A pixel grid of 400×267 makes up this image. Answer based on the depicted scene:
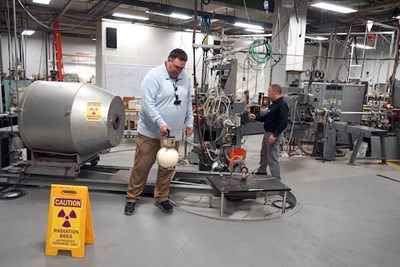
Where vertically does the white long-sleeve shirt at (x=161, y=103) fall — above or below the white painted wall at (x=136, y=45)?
below

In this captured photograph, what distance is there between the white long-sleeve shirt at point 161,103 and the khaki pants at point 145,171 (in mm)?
87

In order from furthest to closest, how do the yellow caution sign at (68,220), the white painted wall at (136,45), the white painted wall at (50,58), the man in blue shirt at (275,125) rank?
the white painted wall at (50,58) → the white painted wall at (136,45) → the man in blue shirt at (275,125) → the yellow caution sign at (68,220)

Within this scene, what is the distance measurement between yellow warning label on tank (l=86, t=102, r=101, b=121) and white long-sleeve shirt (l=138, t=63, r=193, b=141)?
55 cm

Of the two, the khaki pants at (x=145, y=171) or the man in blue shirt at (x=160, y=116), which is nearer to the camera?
the man in blue shirt at (x=160, y=116)

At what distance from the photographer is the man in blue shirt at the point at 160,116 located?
8.73 feet

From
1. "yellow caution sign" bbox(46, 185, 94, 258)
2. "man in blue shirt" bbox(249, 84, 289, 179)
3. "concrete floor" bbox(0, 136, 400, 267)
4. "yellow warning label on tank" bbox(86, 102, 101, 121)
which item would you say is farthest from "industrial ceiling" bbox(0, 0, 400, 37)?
"yellow caution sign" bbox(46, 185, 94, 258)

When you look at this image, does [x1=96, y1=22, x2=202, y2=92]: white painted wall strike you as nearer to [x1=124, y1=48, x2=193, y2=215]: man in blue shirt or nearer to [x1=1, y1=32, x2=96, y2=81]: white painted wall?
[x1=124, y1=48, x2=193, y2=215]: man in blue shirt

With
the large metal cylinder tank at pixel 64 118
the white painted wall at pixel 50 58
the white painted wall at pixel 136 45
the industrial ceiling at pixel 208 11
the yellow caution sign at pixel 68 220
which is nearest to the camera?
the yellow caution sign at pixel 68 220

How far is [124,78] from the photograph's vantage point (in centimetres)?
742

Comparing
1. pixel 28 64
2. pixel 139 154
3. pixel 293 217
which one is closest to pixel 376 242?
pixel 293 217

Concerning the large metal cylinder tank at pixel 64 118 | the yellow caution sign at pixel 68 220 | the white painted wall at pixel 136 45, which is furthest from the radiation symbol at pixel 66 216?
the white painted wall at pixel 136 45

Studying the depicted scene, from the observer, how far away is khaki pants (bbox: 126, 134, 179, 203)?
2.81 meters

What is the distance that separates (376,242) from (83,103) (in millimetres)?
2938

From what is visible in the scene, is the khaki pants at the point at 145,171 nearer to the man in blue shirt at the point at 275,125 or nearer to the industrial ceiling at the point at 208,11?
the man in blue shirt at the point at 275,125
